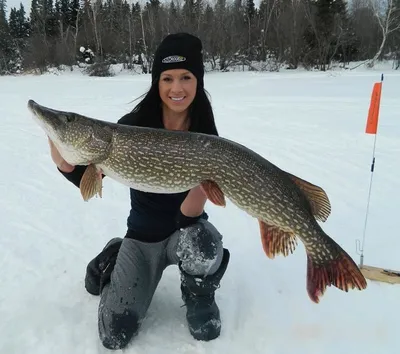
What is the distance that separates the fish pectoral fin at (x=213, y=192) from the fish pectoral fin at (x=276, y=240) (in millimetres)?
228

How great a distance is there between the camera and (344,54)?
25.7 metres

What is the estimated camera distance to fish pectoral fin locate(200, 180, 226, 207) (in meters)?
1.80

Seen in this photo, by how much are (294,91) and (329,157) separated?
8547mm

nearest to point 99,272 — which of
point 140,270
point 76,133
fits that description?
point 140,270

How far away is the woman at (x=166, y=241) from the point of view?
74.5 inches

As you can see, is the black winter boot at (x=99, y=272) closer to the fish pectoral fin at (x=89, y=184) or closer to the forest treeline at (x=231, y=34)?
the fish pectoral fin at (x=89, y=184)

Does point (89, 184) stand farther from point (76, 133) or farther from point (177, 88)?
point (177, 88)

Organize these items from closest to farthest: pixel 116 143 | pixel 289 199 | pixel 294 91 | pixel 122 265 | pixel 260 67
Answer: pixel 289 199, pixel 116 143, pixel 122 265, pixel 294 91, pixel 260 67

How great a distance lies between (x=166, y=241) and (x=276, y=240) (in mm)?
670

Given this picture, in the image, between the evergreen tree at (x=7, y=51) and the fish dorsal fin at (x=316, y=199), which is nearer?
the fish dorsal fin at (x=316, y=199)

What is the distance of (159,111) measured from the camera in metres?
2.14

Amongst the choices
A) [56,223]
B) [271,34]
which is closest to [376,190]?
[56,223]

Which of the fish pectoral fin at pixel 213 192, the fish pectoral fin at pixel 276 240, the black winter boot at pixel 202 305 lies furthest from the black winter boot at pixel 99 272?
the fish pectoral fin at pixel 276 240

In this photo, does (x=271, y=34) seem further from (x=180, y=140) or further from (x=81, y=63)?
(x=180, y=140)
